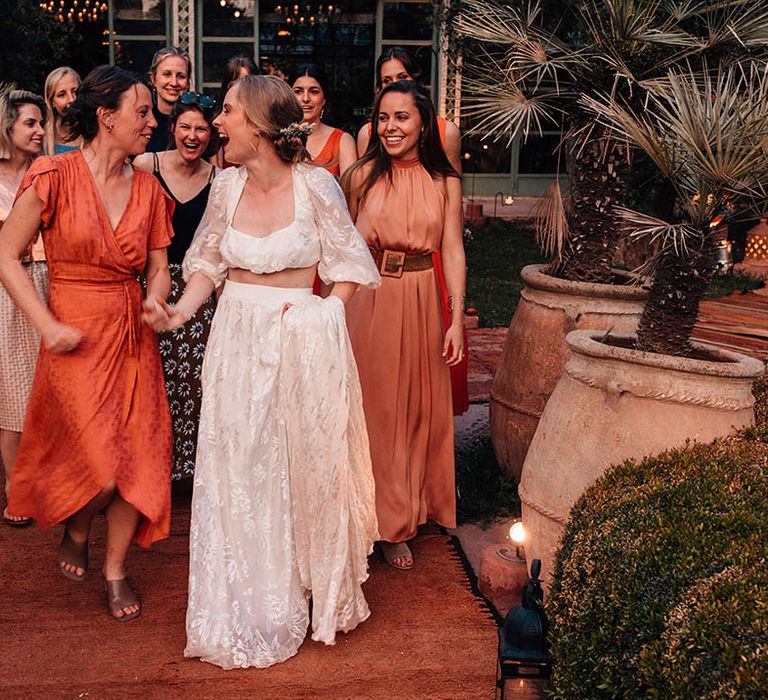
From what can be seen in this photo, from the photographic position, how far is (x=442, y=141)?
4.46 metres

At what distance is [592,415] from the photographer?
10.9ft

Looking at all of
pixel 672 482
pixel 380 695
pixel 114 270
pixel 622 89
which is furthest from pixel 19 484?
pixel 622 89

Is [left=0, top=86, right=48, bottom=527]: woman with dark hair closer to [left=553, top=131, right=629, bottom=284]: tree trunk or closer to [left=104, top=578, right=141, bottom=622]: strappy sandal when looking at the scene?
[left=104, top=578, right=141, bottom=622]: strappy sandal

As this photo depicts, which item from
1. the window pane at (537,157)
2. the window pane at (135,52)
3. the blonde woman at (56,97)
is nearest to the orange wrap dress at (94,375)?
the blonde woman at (56,97)

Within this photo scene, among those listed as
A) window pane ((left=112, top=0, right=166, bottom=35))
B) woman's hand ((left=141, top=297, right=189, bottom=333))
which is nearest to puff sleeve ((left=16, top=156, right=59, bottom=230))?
woman's hand ((left=141, top=297, right=189, bottom=333))

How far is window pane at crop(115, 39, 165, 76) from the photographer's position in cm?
Result: 1650

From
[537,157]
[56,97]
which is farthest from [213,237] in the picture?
[537,157]

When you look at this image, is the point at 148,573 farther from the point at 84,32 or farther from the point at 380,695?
the point at 84,32

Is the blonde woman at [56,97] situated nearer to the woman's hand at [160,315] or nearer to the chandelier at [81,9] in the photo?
the woman's hand at [160,315]

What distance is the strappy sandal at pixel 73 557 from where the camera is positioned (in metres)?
3.81

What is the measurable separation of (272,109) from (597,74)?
229cm

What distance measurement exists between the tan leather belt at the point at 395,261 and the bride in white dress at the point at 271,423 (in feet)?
2.61

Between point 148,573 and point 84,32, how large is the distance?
589 inches

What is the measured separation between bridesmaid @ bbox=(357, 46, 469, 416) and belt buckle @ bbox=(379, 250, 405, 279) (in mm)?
378
